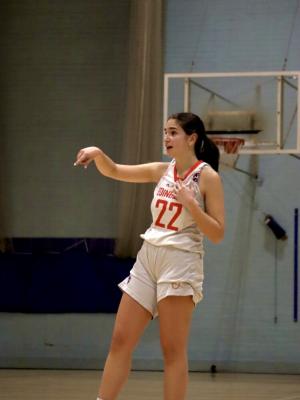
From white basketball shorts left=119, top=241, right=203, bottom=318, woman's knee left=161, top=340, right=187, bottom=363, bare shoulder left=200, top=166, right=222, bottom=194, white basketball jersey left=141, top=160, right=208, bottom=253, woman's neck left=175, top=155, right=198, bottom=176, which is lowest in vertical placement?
woman's knee left=161, top=340, right=187, bottom=363

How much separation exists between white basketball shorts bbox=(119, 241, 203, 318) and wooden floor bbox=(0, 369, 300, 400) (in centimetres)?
230

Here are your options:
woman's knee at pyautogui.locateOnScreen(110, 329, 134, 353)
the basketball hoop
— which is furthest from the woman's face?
the basketball hoop

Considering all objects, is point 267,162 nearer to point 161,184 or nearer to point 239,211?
point 239,211

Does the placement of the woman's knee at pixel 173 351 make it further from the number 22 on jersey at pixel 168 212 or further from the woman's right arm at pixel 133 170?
the woman's right arm at pixel 133 170

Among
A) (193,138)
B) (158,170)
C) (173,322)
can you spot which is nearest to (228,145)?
(158,170)

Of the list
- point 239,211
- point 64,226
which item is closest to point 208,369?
point 239,211

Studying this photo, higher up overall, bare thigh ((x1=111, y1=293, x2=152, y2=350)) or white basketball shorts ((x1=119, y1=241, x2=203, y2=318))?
white basketball shorts ((x1=119, y1=241, x2=203, y2=318))

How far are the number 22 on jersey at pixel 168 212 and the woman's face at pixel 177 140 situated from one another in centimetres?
28

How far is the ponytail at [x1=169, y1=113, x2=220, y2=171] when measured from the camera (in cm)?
385

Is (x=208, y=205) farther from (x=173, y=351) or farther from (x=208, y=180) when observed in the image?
(x=173, y=351)

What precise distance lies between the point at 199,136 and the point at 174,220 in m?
0.50

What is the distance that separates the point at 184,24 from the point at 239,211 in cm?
225

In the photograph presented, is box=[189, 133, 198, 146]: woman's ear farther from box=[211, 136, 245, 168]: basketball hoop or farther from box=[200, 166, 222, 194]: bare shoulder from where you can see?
box=[211, 136, 245, 168]: basketball hoop

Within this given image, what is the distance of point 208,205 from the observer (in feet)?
12.3
